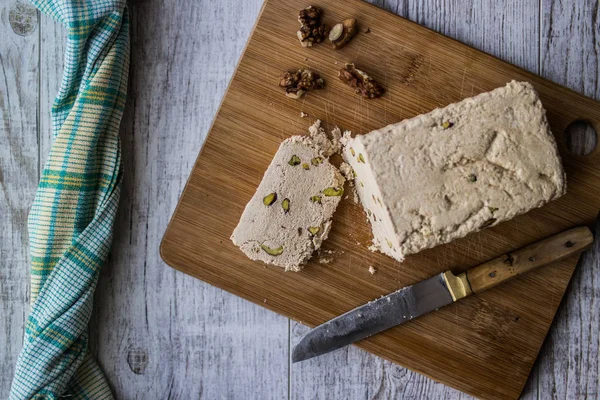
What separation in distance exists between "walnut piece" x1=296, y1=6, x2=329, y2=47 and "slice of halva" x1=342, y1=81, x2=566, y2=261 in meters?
0.59

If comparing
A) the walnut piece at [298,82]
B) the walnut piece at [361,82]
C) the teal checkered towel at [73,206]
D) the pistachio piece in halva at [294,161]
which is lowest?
the teal checkered towel at [73,206]

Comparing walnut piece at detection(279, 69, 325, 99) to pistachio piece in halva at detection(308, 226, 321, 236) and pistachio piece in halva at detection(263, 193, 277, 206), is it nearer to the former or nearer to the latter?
pistachio piece in halva at detection(263, 193, 277, 206)

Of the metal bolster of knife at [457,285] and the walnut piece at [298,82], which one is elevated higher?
the walnut piece at [298,82]

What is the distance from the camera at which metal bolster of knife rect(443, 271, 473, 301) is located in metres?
2.44

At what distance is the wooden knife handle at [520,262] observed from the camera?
2.43 meters

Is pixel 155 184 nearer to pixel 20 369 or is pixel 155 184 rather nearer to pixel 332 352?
pixel 20 369

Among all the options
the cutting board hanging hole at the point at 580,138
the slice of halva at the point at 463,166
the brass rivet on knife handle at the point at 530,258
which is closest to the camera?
the slice of halva at the point at 463,166

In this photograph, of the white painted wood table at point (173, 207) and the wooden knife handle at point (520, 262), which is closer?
the wooden knife handle at point (520, 262)

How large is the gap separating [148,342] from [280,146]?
49.9 inches

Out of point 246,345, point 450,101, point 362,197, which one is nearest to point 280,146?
point 362,197

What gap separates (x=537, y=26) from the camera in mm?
2617

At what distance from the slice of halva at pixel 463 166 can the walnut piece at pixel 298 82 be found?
43 centimetres

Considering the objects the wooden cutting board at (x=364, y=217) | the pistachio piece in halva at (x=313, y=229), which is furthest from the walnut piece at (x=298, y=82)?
the pistachio piece in halva at (x=313, y=229)

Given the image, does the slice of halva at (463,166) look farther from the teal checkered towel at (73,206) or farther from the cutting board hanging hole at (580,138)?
the teal checkered towel at (73,206)
